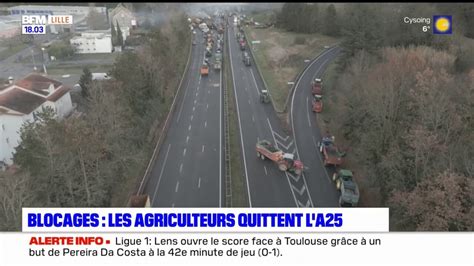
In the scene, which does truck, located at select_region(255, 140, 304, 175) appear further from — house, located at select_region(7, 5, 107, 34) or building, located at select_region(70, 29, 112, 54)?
building, located at select_region(70, 29, 112, 54)

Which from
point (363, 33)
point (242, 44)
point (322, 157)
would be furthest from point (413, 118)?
point (242, 44)

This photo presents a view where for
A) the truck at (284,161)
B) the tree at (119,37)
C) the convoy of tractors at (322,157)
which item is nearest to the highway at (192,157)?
the truck at (284,161)

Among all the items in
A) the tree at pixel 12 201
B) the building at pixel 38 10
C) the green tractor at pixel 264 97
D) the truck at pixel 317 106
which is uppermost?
the building at pixel 38 10

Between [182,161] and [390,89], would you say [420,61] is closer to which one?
[390,89]

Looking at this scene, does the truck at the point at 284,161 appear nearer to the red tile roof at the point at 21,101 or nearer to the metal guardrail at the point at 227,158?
the metal guardrail at the point at 227,158

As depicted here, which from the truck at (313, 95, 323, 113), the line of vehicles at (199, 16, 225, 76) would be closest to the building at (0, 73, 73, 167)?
the line of vehicles at (199, 16, 225, 76)
